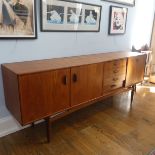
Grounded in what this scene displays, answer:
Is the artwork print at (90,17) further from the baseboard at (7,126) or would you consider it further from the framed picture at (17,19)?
the baseboard at (7,126)

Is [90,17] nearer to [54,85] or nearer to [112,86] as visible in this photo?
[112,86]

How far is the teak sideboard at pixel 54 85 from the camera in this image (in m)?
1.46

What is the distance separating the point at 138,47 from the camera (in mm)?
3387

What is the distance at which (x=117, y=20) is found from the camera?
2748mm

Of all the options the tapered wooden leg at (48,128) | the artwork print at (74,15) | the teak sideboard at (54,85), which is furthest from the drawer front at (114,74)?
the tapered wooden leg at (48,128)

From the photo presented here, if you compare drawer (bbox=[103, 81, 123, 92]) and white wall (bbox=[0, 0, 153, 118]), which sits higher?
white wall (bbox=[0, 0, 153, 118])

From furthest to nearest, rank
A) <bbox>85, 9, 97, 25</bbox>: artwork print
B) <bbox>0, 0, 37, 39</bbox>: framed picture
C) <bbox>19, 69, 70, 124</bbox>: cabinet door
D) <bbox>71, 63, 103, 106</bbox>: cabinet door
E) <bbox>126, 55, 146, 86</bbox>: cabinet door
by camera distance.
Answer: <bbox>126, 55, 146, 86</bbox>: cabinet door → <bbox>85, 9, 97, 25</bbox>: artwork print → <bbox>71, 63, 103, 106</bbox>: cabinet door → <bbox>0, 0, 37, 39</bbox>: framed picture → <bbox>19, 69, 70, 124</bbox>: cabinet door

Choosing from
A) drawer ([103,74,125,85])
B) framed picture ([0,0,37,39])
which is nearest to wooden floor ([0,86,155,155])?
drawer ([103,74,125,85])

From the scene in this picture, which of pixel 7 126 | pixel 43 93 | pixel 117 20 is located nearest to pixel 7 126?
pixel 7 126

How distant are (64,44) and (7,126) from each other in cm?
120

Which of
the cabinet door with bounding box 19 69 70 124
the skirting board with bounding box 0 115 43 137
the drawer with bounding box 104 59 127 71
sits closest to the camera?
the cabinet door with bounding box 19 69 70 124

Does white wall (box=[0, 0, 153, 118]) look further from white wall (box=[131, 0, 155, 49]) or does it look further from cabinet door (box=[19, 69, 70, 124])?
cabinet door (box=[19, 69, 70, 124])

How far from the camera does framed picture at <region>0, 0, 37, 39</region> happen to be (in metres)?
1.63

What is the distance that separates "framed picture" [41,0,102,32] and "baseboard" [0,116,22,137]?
110 centimetres
